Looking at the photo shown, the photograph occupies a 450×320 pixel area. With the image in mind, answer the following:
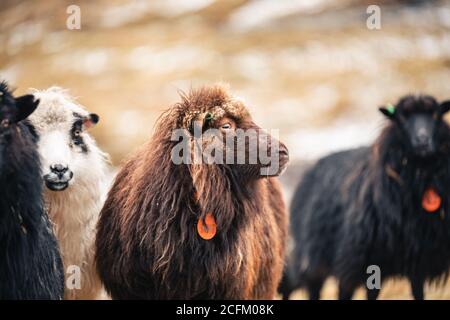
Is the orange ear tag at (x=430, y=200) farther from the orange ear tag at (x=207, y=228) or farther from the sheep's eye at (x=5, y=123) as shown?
the sheep's eye at (x=5, y=123)

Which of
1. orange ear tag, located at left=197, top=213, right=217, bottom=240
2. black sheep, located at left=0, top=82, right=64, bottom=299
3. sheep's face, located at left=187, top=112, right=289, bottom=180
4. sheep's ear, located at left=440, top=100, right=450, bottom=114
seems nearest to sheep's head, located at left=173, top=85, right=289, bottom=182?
sheep's face, located at left=187, top=112, right=289, bottom=180

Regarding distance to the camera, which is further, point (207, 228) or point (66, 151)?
point (66, 151)

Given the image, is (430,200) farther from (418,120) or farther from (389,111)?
(389,111)

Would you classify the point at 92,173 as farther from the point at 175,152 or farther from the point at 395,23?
the point at 395,23

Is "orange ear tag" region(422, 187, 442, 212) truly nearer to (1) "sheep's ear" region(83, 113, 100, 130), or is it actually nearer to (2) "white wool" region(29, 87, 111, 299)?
(2) "white wool" region(29, 87, 111, 299)

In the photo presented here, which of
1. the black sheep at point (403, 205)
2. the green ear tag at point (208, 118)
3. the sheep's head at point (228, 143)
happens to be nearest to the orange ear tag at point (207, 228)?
the sheep's head at point (228, 143)

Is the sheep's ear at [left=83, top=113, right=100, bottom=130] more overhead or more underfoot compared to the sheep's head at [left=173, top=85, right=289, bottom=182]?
more overhead

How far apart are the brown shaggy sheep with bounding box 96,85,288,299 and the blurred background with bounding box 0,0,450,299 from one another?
17181 millimetres

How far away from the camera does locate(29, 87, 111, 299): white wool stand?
675 centimetres

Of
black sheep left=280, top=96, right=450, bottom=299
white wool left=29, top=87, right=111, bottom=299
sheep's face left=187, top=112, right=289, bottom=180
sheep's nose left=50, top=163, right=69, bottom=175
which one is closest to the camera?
sheep's face left=187, top=112, right=289, bottom=180

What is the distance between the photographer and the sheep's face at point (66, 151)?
637 cm

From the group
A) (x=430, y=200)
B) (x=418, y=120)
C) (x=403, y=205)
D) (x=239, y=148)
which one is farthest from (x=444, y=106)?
(x=239, y=148)

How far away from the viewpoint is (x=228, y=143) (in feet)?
20.2

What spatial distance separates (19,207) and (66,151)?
4.93 feet
